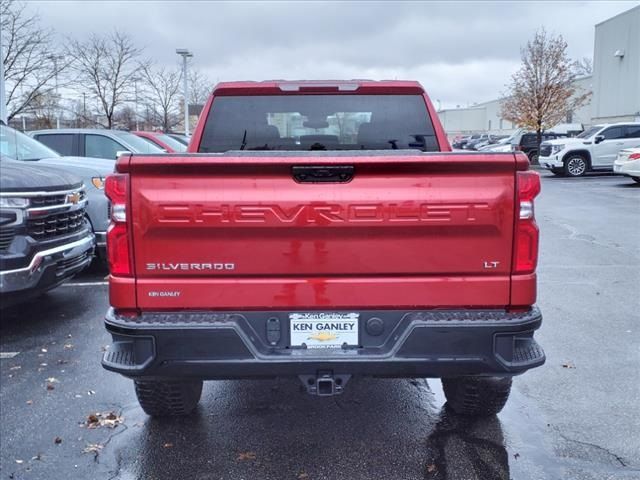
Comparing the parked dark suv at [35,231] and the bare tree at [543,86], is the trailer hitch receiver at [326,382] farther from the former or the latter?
the bare tree at [543,86]

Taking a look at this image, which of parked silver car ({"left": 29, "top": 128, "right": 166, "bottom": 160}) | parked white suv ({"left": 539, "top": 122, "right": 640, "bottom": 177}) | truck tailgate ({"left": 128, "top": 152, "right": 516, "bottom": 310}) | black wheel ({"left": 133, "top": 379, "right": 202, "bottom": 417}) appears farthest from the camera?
parked white suv ({"left": 539, "top": 122, "right": 640, "bottom": 177})

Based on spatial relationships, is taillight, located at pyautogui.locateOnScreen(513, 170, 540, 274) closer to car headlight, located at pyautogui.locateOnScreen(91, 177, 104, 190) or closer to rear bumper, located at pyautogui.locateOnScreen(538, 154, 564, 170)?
car headlight, located at pyautogui.locateOnScreen(91, 177, 104, 190)

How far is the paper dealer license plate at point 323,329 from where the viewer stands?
296 cm

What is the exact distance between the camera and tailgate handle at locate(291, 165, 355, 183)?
2.85m

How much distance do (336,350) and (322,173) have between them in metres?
0.87

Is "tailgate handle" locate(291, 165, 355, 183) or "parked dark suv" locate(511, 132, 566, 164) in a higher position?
"parked dark suv" locate(511, 132, 566, 164)

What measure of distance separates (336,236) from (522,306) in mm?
978

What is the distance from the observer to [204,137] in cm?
427

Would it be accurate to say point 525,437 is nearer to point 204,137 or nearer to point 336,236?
point 336,236

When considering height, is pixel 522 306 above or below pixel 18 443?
above

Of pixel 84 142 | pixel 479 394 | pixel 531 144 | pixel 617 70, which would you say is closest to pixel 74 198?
pixel 479 394

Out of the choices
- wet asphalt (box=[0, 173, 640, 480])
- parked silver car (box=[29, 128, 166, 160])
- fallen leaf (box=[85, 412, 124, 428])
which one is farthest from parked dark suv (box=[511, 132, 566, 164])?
fallen leaf (box=[85, 412, 124, 428])

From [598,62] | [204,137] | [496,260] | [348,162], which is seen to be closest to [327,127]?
[204,137]

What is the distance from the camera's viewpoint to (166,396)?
3.75 m
